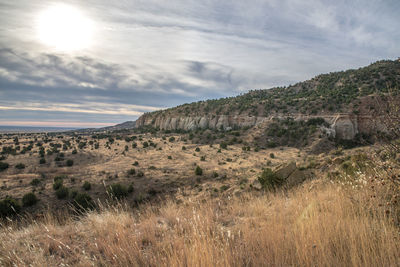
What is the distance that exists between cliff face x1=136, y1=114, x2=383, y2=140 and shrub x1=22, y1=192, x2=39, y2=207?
18.0 meters

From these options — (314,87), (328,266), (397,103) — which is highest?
Result: (314,87)

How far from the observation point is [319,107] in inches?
1358

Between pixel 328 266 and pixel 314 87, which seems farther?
pixel 314 87

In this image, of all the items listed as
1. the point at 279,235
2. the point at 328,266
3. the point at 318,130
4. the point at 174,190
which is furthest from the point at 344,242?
the point at 318,130

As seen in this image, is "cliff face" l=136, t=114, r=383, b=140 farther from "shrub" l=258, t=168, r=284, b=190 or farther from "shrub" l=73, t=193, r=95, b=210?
"shrub" l=73, t=193, r=95, b=210

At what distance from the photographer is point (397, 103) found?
9.82 feet

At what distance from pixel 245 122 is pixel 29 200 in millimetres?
37631

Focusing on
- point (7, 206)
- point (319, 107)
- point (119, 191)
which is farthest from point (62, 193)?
point (319, 107)

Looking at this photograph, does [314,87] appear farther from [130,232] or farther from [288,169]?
[130,232]

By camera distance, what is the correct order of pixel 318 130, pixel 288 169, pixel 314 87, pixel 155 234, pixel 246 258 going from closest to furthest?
pixel 246 258
pixel 155 234
pixel 288 169
pixel 318 130
pixel 314 87

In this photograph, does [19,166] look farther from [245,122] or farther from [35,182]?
[245,122]

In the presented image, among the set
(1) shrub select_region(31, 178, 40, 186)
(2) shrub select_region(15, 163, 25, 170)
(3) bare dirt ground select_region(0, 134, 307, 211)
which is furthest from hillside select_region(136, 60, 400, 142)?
(2) shrub select_region(15, 163, 25, 170)

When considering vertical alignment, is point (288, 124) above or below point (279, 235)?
above

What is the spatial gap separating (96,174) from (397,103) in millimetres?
20183
